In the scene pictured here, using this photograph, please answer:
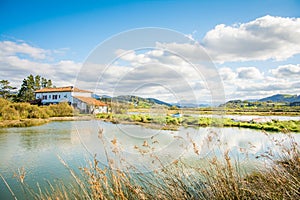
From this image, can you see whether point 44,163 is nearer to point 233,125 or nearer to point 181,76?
point 181,76

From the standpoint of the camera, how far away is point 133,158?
18.0 feet

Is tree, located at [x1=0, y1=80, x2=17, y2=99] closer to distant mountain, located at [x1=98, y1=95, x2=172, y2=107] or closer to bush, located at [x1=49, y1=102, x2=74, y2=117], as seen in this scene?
bush, located at [x1=49, y1=102, x2=74, y2=117]

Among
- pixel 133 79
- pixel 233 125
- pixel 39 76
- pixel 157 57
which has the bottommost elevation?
pixel 233 125

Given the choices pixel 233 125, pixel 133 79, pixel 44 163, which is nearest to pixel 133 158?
pixel 133 79

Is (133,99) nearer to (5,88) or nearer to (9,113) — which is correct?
(9,113)

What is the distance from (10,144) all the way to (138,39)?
30.6 ft

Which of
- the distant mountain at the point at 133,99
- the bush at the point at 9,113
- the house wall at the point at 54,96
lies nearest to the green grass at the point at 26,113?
the bush at the point at 9,113

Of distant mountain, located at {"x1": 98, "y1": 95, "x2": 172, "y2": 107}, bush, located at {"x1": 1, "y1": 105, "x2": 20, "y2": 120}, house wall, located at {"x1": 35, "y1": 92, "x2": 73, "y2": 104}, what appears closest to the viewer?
distant mountain, located at {"x1": 98, "y1": 95, "x2": 172, "y2": 107}

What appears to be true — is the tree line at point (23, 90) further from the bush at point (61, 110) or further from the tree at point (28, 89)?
the bush at point (61, 110)

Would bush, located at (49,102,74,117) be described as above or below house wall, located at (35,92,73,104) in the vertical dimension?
below

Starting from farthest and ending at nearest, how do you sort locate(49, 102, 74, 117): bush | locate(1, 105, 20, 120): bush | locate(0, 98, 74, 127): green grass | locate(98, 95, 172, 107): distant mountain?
locate(49, 102, 74, 117): bush, locate(1, 105, 20, 120): bush, locate(0, 98, 74, 127): green grass, locate(98, 95, 172, 107): distant mountain

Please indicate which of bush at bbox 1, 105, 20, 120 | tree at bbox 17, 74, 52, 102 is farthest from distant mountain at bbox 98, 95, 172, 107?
tree at bbox 17, 74, 52, 102

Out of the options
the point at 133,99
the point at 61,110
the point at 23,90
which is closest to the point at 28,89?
Result: the point at 23,90

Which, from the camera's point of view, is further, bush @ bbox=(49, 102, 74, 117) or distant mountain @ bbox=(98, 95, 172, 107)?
bush @ bbox=(49, 102, 74, 117)
